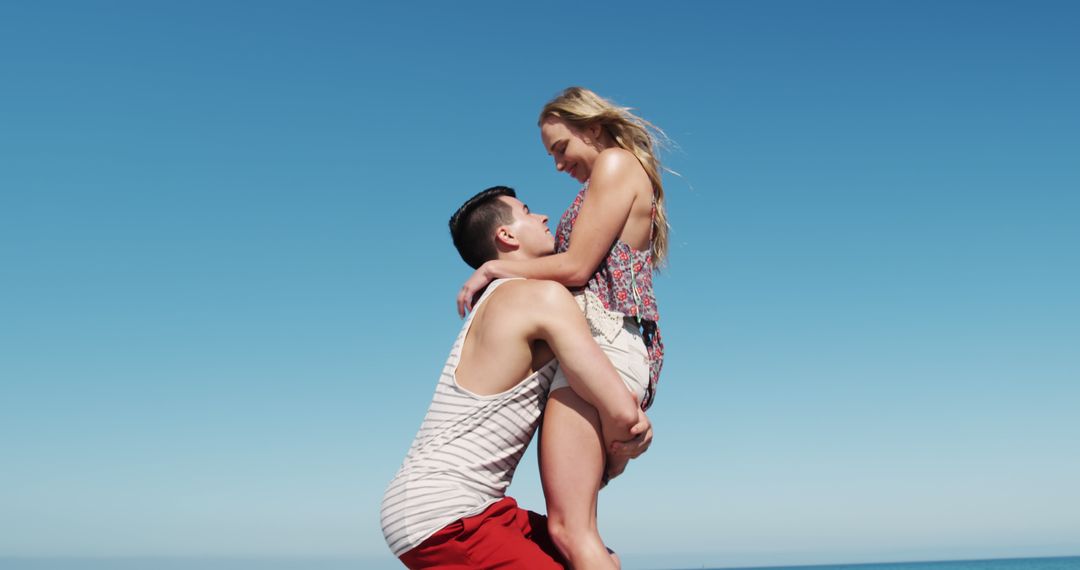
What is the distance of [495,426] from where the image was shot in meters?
3.65

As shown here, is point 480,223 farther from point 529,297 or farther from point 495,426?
point 495,426

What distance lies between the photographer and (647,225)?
441cm

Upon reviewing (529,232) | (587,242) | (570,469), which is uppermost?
(529,232)

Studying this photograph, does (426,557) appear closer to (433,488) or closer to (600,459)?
(433,488)

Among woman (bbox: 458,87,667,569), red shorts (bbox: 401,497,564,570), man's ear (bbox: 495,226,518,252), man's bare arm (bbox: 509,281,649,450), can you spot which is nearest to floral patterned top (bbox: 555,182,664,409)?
woman (bbox: 458,87,667,569)

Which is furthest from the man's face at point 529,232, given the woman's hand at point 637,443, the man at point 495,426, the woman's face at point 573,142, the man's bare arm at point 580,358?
the woman's hand at point 637,443

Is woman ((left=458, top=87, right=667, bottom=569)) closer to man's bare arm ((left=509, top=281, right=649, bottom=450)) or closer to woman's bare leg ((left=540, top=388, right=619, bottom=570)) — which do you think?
woman's bare leg ((left=540, top=388, right=619, bottom=570))

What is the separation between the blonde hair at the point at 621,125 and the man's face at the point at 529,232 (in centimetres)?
51

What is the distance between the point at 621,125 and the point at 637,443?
161 cm

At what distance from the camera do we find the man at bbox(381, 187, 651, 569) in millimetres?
3508

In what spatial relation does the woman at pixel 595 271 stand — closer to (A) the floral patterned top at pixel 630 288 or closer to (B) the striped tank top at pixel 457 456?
(A) the floral patterned top at pixel 630 288

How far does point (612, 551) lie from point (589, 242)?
130 cm

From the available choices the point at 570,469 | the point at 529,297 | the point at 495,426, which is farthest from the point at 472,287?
the point at 570,469

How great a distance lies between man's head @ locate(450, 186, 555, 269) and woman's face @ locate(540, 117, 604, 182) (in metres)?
0.37
